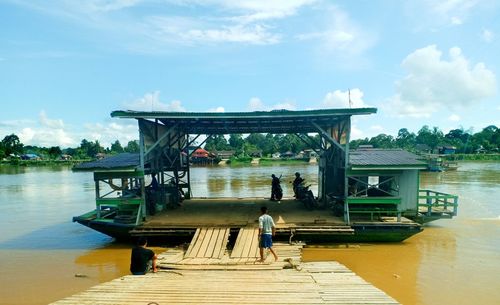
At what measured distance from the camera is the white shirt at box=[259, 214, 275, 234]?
920cm

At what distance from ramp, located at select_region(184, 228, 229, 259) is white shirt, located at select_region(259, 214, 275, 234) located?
1663 millimetres

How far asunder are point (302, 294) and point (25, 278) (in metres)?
8.39

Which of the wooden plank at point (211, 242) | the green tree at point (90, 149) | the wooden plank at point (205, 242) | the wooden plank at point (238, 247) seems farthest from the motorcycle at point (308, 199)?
the green tree at point (90, 149)

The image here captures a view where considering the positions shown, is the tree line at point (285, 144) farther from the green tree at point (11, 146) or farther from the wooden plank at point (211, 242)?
the wooden plank at point (211, 242)

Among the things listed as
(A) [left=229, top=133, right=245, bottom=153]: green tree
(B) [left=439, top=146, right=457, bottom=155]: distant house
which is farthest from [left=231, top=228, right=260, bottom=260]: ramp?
(B) [left=439, top=146, right=457, bottom=155]: distant house

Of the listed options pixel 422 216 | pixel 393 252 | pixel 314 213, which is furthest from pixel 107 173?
pixel 422 216

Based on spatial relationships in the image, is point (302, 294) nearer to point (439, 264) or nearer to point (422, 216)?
point (439, 264)

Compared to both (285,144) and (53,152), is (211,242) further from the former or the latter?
(53,152)

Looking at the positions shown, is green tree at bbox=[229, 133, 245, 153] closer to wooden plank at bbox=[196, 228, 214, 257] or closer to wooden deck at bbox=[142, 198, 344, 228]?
wooden deck at bbox=[142, 198, 344, 228]

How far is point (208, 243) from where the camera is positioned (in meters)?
10.9

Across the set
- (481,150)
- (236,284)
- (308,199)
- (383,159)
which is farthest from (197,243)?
(481,150)

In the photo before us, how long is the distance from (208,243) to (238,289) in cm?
431

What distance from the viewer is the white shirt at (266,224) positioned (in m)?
9.20

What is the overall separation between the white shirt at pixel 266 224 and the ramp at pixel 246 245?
0.91 meters
